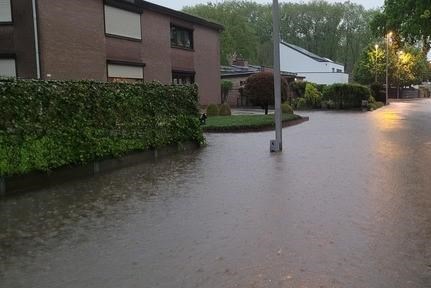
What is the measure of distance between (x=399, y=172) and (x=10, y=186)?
6.93 meters

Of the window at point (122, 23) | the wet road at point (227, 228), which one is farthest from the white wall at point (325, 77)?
the wet road at point (227, 228)

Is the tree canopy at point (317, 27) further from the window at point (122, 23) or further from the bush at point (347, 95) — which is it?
the window at point (122, 23)

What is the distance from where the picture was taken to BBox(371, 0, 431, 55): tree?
25.5 meters

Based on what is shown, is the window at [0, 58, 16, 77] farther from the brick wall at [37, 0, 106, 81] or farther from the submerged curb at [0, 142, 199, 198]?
the submerged curb at [0, 142, 199, 198]

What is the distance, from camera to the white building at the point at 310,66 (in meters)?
66.6

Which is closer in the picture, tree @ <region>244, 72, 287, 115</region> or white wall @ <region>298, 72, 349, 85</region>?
tree @ <region>244, 72, 287, 115</region>

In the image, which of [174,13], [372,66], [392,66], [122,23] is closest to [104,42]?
[122,23]

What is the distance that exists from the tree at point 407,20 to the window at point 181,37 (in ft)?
36.6

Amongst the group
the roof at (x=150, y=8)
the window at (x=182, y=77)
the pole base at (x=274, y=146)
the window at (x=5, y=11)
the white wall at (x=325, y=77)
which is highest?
the roof at (x=150, y=8)

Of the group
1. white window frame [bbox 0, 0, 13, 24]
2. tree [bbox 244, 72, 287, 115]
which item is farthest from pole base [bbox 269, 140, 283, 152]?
tree [bbox 244, 72, 287, 115]

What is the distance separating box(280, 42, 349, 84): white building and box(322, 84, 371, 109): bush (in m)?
29.4

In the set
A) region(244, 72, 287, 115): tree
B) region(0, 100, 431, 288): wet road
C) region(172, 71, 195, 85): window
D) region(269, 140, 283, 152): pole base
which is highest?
region(172, 71, 195, 85): window

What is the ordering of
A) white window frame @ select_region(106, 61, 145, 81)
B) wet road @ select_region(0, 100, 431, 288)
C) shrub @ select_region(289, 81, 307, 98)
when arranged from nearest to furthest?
wet road @ select_region(0, 100, 431, 288) < white window frame @ select_region(106, 61, 145, 81) < shrub @ select_region(289, 81, 307, 98)

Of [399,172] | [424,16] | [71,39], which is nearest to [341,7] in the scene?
[424,16]
